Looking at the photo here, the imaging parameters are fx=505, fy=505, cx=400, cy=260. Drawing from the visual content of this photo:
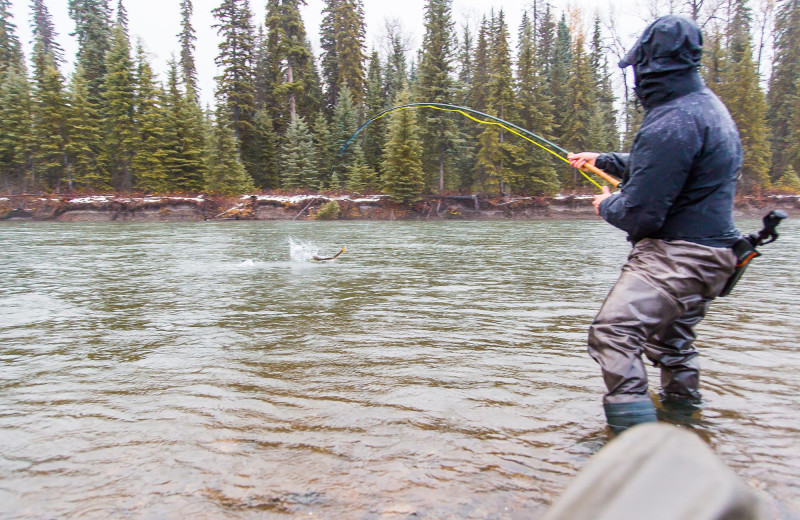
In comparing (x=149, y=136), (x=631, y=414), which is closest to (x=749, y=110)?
(x=631, y=414)

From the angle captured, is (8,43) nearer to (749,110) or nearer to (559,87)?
(559,87)

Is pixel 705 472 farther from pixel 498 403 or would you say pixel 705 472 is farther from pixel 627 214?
pixel 498 403

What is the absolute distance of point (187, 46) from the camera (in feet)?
204

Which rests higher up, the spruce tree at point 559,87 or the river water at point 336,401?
the spruce tree at point 559,87

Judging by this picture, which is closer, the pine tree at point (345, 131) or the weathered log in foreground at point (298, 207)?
the weathered log in foreground at point (298, 207)

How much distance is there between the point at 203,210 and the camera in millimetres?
43156

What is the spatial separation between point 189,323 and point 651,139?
5346 millimetres

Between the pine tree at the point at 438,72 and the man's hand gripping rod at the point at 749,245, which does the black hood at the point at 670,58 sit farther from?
the pine tree at the point at 438,72

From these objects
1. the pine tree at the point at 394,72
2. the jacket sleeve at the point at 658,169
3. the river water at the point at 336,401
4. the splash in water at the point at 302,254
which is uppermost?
the pine tree at the point at 394,72

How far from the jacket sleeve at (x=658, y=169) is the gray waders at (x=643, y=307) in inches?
9.0

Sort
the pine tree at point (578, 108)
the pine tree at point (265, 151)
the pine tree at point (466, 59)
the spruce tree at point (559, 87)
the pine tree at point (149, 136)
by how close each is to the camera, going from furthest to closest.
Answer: the pine tree at point (466, 59) → the spruce tree at point (559, 87) → the pine tree at point (265, 151) → the pine tree at point (578, 108) → the pine tree at point (149, 136)

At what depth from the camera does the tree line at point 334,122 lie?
47.0m

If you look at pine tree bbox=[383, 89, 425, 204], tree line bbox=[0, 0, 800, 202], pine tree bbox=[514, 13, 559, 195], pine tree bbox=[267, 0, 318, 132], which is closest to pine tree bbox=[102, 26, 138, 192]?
tree line bbox=[0, 0, 800, 202]

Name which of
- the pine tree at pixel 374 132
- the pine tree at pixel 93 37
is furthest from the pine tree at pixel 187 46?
the pine tree at pixel 374 132
